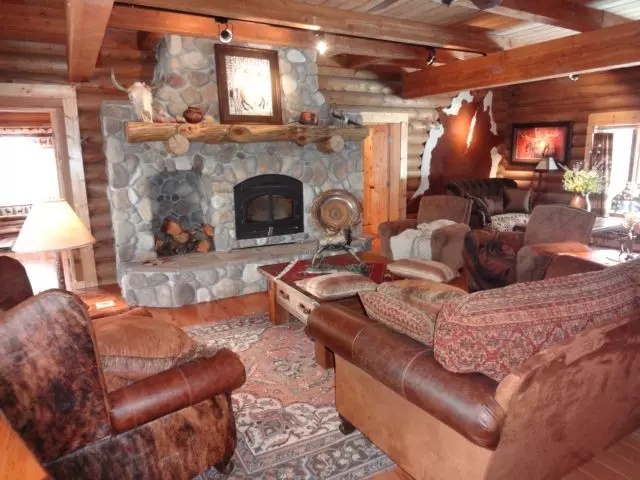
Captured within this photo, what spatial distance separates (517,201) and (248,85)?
4.76 m

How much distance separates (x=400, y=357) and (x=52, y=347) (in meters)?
1.18

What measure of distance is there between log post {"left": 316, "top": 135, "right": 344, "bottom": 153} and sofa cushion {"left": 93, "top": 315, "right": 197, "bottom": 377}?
3.78 meters

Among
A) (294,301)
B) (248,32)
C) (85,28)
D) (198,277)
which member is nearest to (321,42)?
(248,32)

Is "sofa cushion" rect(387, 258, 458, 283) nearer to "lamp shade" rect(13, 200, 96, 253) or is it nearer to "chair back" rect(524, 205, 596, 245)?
"chair back" rect(524, 205, 596, 245)

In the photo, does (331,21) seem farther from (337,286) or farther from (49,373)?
(49,373)

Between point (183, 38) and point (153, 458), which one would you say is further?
point (183, 38)

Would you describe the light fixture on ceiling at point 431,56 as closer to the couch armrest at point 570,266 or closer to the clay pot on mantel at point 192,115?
the clay pot on mantel at point 192,115

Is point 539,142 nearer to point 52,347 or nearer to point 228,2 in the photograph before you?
point 228,2

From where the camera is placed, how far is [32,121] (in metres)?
9.40


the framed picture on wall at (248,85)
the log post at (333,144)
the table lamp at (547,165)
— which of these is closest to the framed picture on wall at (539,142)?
the table lamp at (547,165)

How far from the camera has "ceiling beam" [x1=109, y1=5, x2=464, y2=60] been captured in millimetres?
3889

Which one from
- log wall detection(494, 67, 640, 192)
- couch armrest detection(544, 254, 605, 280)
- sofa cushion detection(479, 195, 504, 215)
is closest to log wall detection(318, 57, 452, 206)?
sofa cushion detection(479, 195, 504, 215)

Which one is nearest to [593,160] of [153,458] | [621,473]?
[621,473]

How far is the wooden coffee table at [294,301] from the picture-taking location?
292 cm
